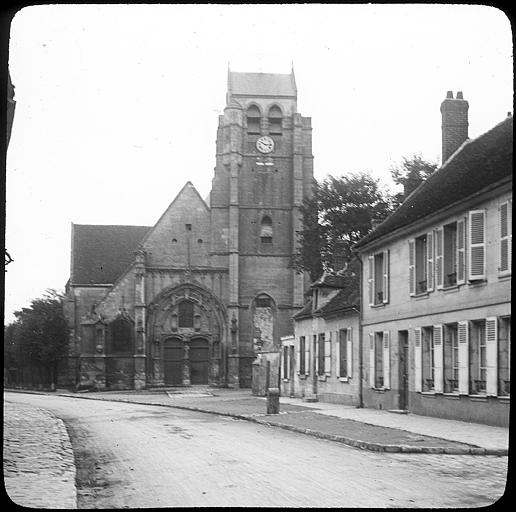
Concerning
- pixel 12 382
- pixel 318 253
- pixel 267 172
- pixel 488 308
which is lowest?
pixel 12 382

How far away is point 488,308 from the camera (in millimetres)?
17438

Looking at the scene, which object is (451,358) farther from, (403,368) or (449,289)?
(403,368)

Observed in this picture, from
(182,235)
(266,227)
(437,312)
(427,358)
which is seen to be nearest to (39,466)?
(437,312)

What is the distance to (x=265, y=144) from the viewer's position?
55125mm

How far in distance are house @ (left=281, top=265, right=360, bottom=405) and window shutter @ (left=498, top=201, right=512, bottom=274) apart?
9761 millimetres

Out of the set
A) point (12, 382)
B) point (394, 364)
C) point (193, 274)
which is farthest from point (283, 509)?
point (12, 382)

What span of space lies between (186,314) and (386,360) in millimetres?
31114

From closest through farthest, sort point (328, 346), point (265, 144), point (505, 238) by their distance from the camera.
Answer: point (505, 238)
point (328, 346)
point (265, 144)

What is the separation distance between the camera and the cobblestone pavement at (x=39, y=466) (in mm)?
8492

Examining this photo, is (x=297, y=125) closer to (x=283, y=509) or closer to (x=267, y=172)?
(x=267, y=172)

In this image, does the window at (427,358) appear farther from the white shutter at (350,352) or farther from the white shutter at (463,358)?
the white shutter at (350,352)

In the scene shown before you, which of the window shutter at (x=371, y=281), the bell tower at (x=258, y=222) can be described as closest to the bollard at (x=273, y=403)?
the window shutter at (x=371, y=281)

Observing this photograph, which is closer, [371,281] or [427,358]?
[427,358]

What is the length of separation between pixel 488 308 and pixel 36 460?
980 cm
